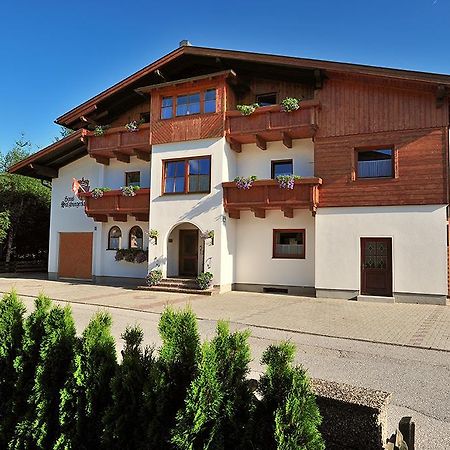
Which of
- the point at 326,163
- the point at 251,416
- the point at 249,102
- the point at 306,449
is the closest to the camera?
the point at 306,449

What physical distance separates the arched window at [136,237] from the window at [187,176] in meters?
3.02

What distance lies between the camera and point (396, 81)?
13469 mm

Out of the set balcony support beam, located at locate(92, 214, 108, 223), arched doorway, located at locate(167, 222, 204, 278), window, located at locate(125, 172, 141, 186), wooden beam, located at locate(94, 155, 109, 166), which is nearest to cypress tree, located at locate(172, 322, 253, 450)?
arched doorway, located at locate(167, 222, 204, 278)

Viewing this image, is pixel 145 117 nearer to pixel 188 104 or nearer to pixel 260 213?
pixel 188 104

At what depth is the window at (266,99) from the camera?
53.4 ft

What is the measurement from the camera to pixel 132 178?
1953cm

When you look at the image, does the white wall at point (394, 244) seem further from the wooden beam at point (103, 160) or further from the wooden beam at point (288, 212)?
the wooden beam at point (103, 160)

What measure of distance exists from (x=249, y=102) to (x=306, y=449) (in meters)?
15.8

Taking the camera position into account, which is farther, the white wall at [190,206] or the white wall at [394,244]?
the white wall at [190,206]

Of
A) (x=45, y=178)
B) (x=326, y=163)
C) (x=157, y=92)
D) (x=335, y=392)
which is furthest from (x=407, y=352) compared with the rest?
(x=45, y=178)

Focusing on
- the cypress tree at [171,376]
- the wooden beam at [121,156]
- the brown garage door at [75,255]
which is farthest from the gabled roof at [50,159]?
the cypress tree at [171,376]

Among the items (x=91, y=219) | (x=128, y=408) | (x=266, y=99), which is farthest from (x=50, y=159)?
(x=128, y=408)

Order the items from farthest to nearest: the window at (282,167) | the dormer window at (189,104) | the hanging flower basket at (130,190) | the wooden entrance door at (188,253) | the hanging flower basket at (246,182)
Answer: the wooden entrance door at (188,253) < the hanging flower basket at (130,190) < the dormer window at (189,104) < the window at (282,167) < the hanging flower basket at (246,182)

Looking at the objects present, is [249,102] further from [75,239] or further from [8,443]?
[8,443]
